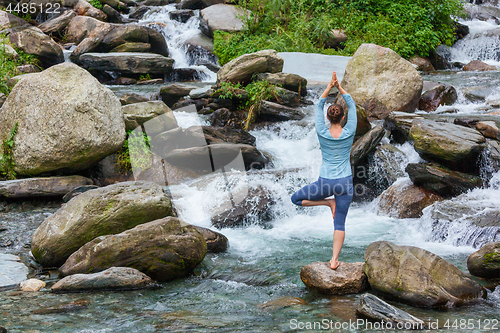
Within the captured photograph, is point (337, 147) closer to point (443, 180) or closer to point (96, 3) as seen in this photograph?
point (443, 180)

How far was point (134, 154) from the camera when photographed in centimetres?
923

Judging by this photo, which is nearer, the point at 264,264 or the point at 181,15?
the point at 264,264

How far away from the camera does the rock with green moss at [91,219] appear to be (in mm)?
5559

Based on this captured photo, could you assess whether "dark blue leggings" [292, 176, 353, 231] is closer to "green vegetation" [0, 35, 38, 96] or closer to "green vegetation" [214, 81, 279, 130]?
"green vegetation" [214, 81, 279, 130]

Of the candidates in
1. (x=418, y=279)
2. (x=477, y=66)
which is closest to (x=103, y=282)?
(x=418, y=279)

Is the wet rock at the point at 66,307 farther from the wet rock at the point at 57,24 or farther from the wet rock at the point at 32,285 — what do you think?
the wet rock at the point at 57,24

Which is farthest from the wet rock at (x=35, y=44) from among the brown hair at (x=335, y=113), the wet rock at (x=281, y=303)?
the wet rock at (x=281, y=303)

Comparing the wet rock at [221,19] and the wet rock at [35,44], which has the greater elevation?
the wet rock at [221,19]

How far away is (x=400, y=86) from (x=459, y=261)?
6877mm

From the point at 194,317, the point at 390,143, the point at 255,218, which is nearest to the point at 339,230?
the point at 194,317

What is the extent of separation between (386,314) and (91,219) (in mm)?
3987

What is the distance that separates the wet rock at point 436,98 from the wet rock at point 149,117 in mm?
7083

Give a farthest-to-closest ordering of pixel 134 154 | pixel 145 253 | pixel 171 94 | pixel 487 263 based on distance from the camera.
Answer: pixel 171 94 → pixel 134 154 → pixel 145 253 → pixel 487 263

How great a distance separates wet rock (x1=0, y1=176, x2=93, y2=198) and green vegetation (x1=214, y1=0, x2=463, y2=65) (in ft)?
36.7
